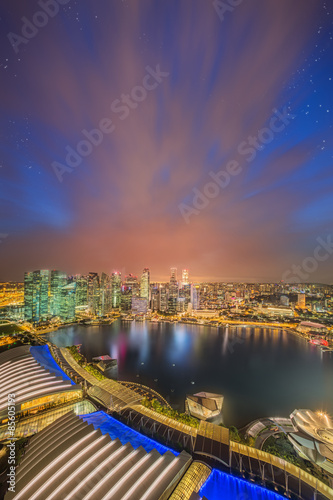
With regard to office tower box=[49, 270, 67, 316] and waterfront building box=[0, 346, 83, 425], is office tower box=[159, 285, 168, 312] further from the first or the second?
waterfront building box=[0, 346, 83, 425]

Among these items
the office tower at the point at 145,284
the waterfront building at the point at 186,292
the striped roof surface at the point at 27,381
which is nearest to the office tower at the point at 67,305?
the office tower at the point at 145,284

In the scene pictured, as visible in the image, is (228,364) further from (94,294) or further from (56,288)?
(94,294)

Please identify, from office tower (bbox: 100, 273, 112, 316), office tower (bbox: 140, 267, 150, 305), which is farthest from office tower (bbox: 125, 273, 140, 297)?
office tower (bbox: 100, 273, 112, 316)

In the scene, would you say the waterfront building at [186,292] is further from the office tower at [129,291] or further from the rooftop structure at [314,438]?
the rooftop structure at [314,438]

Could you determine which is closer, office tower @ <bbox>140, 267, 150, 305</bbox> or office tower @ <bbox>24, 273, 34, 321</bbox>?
office tower @ <bbox>24, 273, 34, 321</bbox>

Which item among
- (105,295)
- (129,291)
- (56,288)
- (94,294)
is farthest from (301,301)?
(56,288)
